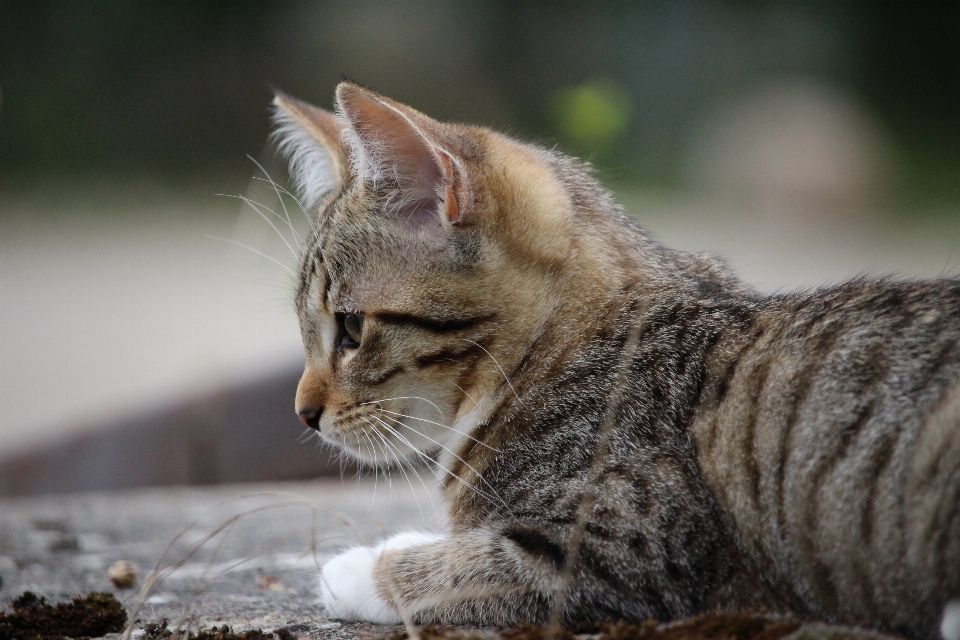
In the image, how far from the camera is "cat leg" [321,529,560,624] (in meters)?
2.58

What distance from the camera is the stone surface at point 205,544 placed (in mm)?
2873

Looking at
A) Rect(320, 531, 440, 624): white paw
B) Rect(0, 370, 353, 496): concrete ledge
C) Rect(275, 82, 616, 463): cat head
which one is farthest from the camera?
Rect(0, 370, 353, 496): concrete ledge

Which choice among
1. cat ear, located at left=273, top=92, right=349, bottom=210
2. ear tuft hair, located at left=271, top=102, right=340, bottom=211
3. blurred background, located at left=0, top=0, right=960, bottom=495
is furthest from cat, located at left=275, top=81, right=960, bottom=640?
blurred background, located at left=0, top=0, right=960, bottom=495

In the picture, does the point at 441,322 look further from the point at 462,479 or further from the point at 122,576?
the point at 122,576

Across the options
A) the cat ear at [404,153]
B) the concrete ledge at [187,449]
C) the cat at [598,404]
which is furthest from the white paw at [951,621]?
the concrete ledge at [187,449]

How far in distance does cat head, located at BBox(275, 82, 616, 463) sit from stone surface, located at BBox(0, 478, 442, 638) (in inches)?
11.5

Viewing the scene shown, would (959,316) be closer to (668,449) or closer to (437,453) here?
(668,449)

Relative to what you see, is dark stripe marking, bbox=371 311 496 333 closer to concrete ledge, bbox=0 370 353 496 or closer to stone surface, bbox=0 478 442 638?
stone surface, bbox=0 478 442 638

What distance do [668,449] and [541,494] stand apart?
1.26ft

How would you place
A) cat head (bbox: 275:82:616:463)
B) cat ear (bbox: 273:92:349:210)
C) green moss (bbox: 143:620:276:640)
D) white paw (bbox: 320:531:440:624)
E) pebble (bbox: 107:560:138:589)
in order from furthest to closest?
cat ear (bbox: 273:92:349:210)
pebble (bbox: 107:560:138:589)
cat head (bbox: 275:82:616:463)
white paw (bbox: 320:531:440:624)
green moss (bbox: 143:620:276:640)

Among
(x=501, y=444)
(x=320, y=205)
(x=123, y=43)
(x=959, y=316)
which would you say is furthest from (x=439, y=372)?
(x=123, y=43)

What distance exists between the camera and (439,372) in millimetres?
3051

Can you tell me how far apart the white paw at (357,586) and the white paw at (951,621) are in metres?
1.43

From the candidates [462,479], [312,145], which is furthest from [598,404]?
[312,145]
